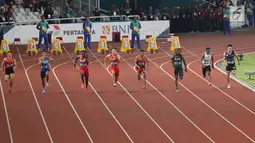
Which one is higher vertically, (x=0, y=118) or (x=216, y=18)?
(x=216, y=18)

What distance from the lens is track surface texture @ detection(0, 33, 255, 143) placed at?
17.1 meters

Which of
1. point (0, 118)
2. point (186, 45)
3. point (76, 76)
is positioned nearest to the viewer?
point (0, 118)

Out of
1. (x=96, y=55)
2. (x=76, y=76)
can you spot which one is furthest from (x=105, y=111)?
(x=96, y=55)

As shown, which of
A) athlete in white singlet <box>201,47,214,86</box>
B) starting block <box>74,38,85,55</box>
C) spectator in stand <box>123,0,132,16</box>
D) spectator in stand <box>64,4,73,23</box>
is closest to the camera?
athlete in white singlet <box>201,47,214,86</box>

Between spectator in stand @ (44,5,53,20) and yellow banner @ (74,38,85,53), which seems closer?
yellow banner @ (74,38,85,53)

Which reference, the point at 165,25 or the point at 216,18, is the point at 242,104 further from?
the point at 216,18

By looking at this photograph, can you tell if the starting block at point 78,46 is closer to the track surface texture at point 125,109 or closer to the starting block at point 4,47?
the starting block at point 4,47

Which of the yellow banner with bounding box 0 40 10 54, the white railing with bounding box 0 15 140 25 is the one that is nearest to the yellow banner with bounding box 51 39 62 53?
the yellow banner with bounding box 0 40 10 54

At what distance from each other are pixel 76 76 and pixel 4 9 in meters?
11.0

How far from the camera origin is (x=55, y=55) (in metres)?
31.5

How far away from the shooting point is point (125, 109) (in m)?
20.0

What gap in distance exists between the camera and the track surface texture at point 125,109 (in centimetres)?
1708

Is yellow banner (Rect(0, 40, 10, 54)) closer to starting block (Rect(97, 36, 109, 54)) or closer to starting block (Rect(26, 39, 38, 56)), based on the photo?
starting block (Rect(26, 39, 38, 56))

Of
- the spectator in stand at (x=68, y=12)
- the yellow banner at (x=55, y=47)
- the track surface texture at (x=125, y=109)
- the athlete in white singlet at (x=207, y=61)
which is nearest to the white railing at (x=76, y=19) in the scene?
the spectator in stand at (x=68, y=12)
